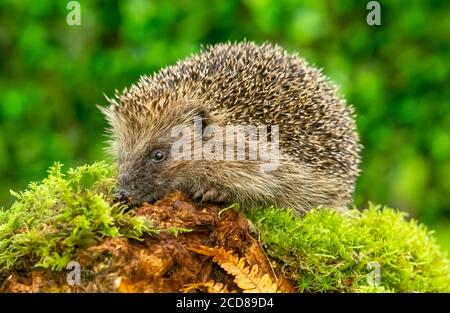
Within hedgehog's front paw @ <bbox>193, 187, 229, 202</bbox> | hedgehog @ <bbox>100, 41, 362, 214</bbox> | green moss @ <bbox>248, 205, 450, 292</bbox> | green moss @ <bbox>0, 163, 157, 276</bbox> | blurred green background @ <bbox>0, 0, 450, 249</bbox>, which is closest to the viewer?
green moss @ <bbox>0, 163, 157, 276</bbox>

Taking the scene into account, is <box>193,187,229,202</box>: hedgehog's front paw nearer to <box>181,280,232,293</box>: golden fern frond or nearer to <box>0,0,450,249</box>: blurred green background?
<box>181,280,232,293</box>: golden fern frond

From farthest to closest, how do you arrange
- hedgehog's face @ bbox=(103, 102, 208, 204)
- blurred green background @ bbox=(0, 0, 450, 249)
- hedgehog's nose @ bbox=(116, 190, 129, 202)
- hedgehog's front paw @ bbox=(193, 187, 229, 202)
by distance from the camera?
blurred green background @ bbox=(0, 0, 450, 249) < hedgehog's face @ bbox=(103, 102, 208, 204) < hedgehog's front paw @ bbox=(193, 187, 229, 202) < hedgehog's nose @ bbox=(116, 190, 129, 202)

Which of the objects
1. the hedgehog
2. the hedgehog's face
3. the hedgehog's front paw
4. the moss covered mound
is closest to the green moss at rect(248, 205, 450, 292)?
the moss covered mound

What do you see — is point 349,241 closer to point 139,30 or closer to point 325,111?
point 325,111

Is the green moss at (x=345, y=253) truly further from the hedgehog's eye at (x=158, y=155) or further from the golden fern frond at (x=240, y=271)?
the hedgehog's eye at (x=158, y=155)

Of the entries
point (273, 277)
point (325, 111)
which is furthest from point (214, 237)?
point (325, 111)

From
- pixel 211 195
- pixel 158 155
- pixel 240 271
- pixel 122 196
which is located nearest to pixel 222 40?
pixel 158 155
